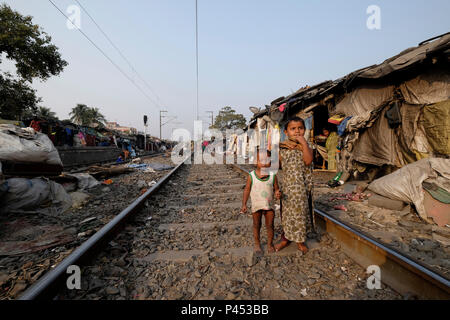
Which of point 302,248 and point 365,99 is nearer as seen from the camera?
point 302,248

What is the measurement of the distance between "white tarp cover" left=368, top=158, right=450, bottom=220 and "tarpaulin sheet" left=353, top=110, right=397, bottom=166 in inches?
64.4

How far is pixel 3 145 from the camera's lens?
3625 mm

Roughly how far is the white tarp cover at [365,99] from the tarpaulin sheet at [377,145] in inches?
14.0

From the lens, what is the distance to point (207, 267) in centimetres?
205

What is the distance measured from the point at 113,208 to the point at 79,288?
2.45 m

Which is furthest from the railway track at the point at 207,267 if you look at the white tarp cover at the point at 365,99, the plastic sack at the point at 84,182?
the white tarp cover at the point at 365,99

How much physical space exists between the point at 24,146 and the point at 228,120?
56.3 metres

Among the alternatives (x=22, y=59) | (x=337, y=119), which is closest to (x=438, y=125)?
(x=337, y=119)

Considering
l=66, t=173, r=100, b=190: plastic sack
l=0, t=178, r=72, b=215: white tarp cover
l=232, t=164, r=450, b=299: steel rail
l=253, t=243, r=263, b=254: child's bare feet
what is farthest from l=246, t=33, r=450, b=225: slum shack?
l=66, t=173, r=100, b=190: plastic sack

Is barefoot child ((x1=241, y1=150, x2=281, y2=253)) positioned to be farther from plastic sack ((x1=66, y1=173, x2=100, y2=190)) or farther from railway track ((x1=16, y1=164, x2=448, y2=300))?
plastic sack ((x1=66, y1=173, x2=100, y2=190))

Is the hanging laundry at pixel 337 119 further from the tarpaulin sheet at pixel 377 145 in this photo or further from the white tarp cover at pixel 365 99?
the tarpaulin sheet at pixel 377 145

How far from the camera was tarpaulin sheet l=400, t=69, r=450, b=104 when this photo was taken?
14.2 feet

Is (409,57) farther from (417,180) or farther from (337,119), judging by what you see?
(417,180)
